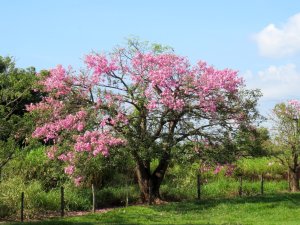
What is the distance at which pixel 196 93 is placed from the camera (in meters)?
19.1

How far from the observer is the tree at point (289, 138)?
85.2ft

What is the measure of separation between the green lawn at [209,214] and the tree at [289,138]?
18.7ft

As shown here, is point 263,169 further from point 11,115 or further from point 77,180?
point 11,115

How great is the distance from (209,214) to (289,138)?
421 inches

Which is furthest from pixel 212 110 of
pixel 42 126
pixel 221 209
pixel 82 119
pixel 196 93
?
pixel 42 126

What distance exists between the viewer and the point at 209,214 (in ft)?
56.1

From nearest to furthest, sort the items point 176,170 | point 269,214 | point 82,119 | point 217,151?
1. point 269,214
2. point 82,119
3. point 217,151
4. point 176,170

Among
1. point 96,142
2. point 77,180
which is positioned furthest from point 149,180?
point 96,142

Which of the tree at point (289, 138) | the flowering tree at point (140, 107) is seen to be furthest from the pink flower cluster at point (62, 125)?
the tree at point (289, 138)

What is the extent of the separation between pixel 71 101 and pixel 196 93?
4.83 m

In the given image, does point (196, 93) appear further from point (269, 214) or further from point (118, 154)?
point (269, 214)

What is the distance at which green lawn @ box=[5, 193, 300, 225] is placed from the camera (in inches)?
613

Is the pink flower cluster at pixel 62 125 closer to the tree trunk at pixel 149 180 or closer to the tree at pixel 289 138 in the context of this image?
the tree trunk at pixel 149 180

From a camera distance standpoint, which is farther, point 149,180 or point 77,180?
point 149,180
